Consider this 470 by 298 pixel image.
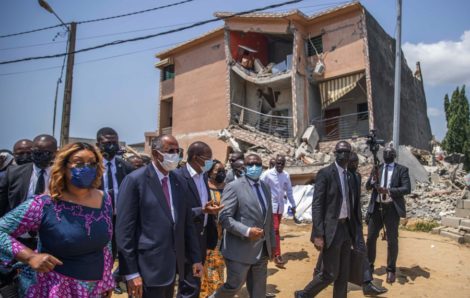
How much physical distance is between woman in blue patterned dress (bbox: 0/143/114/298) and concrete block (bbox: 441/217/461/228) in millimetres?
9342

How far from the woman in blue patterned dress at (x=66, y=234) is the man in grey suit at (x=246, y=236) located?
4.99 feet

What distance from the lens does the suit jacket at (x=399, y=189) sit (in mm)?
Answer: 5578

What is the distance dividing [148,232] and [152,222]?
0.08 metres

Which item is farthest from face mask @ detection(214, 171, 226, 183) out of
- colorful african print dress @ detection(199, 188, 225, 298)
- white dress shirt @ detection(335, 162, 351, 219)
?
white dress shirt @ detection(335, 162, 351, 219)

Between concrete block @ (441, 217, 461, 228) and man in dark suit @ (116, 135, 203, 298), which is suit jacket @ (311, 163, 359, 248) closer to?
man in dark suit @ (116, 135, 203, 298)

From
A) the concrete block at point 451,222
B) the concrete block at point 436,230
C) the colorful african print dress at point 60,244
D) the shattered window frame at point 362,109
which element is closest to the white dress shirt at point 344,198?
the colorful african print dress at point 60,244

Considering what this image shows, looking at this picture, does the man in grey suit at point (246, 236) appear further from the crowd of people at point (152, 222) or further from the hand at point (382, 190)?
the hand at point (382, 190)

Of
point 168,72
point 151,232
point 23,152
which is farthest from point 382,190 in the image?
point 168,72

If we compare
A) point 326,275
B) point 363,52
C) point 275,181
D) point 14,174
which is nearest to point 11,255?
point 14,174

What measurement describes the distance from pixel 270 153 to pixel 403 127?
7.62 metres

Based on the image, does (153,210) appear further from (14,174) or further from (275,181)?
(275,181)

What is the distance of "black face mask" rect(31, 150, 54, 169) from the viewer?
12.0 ft

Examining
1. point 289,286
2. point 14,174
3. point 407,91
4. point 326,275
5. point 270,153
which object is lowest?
point 289,286

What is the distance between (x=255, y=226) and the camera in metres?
3.83
